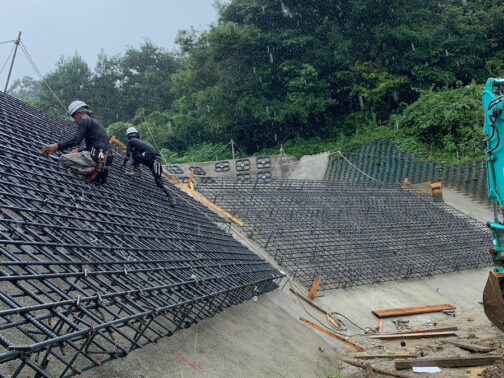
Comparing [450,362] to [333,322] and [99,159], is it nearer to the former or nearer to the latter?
[333,322]

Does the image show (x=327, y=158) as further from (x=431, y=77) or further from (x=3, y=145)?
(x=3, y=145)

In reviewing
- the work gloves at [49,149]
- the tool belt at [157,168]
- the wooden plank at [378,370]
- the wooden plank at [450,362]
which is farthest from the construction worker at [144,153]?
the wooden plank at [450,362]

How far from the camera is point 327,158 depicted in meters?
28.5

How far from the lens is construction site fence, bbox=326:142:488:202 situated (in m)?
20.8

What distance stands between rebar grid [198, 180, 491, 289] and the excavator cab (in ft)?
11.4

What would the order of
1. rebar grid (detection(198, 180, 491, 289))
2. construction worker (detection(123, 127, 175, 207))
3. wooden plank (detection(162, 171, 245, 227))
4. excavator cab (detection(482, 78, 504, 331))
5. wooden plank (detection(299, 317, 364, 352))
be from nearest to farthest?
excavator cab (detection(482, 78, 504, 331))
wooden plank (detection(299, 317, 364, 352))
construction worker (detection(123, 127, 175, 207))
rebar grid (detection(198, 180, 491, 289))
wooden plank (detection(162, 171, 245, 227))

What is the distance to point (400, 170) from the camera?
2505 centimetres

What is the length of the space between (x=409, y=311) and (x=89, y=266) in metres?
7.88

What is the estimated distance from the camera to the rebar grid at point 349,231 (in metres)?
11.2

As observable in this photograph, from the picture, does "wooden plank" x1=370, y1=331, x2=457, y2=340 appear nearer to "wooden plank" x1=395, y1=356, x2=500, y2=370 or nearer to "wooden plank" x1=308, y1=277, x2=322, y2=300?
"wooden plank" x1=308, y1=277, x2=322, y2=300

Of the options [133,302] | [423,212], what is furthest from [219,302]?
[423,212]

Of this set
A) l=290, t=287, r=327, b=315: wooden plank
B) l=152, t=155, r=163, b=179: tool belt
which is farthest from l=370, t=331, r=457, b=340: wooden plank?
l=152, t=155, r=163, b=179: tool belt

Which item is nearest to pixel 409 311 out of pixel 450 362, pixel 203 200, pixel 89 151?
pixel 450 362

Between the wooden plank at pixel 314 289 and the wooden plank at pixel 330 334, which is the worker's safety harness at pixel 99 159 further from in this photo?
the wooden plank at pixel 314 289
